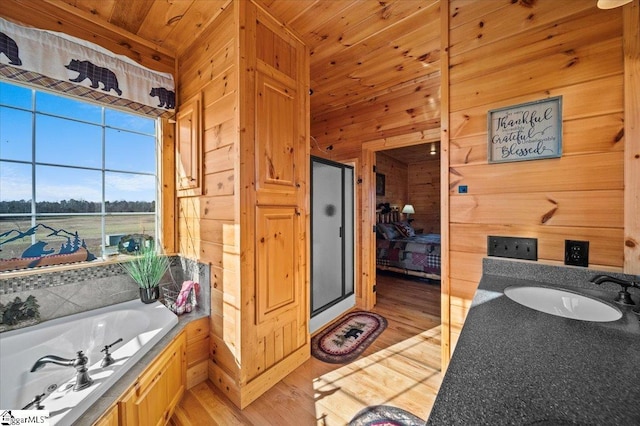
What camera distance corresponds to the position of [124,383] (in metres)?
1.19

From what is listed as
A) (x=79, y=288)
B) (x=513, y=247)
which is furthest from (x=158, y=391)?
(x=513, y=247)

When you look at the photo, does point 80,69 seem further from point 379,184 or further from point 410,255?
point 379,184

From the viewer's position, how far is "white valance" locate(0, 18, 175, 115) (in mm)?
1544

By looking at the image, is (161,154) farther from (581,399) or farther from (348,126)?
(581,399)

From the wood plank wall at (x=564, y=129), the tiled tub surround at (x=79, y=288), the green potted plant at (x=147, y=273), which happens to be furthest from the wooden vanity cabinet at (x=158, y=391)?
the wood plank wall at (x=564, y=129)

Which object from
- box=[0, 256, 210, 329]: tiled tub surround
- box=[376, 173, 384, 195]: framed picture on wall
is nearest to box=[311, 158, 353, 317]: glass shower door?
box=[0, 256, 210, 329]: tiled tub surround

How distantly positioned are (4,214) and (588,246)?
3418 mm

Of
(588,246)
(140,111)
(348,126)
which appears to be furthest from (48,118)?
(588,246)

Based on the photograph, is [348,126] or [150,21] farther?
[348,126]

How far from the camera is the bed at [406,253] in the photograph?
13.7ft

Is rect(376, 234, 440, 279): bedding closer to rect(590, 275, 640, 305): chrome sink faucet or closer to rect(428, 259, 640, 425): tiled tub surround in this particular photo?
rect(590, 275, 640, 305): chrome sink faucet

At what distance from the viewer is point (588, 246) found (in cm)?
114

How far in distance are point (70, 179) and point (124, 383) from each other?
166 cm

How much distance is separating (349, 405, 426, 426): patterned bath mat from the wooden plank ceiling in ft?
9.06
